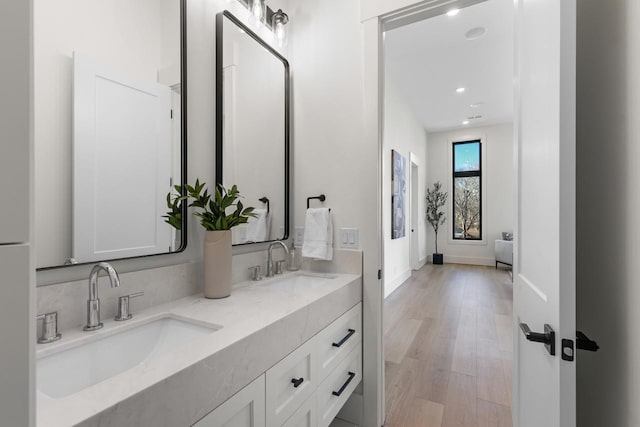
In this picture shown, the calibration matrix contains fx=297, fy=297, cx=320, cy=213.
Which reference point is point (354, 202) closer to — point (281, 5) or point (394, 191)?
point (281, 5)

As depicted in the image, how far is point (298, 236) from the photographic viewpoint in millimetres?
1965

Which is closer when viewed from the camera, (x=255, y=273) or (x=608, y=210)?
(x=608, y=210)

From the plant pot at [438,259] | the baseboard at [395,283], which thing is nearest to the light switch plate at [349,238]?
the baseboard at [395,283]

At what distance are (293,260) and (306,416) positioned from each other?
924 mm

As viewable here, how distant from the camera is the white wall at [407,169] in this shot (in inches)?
168

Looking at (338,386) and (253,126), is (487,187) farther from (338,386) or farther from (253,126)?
(338,386)

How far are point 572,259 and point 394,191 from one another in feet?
12.9

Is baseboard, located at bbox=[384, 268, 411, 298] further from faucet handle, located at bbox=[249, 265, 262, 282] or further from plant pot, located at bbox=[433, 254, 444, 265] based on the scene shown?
faucet handle, located at bbox=[249, 265, 262, 282]

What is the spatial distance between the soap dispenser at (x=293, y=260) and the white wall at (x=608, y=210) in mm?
1378

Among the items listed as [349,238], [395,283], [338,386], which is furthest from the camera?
[395,283]

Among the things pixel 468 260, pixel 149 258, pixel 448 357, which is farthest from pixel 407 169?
pixel 149 258

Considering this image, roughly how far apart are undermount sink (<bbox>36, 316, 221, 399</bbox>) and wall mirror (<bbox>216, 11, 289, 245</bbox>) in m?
0.64

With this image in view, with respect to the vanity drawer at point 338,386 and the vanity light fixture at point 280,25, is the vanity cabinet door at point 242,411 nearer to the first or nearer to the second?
the vanity drawer at point 338,386

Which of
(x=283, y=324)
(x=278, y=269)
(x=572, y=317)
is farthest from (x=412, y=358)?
(x=572, y=317)
